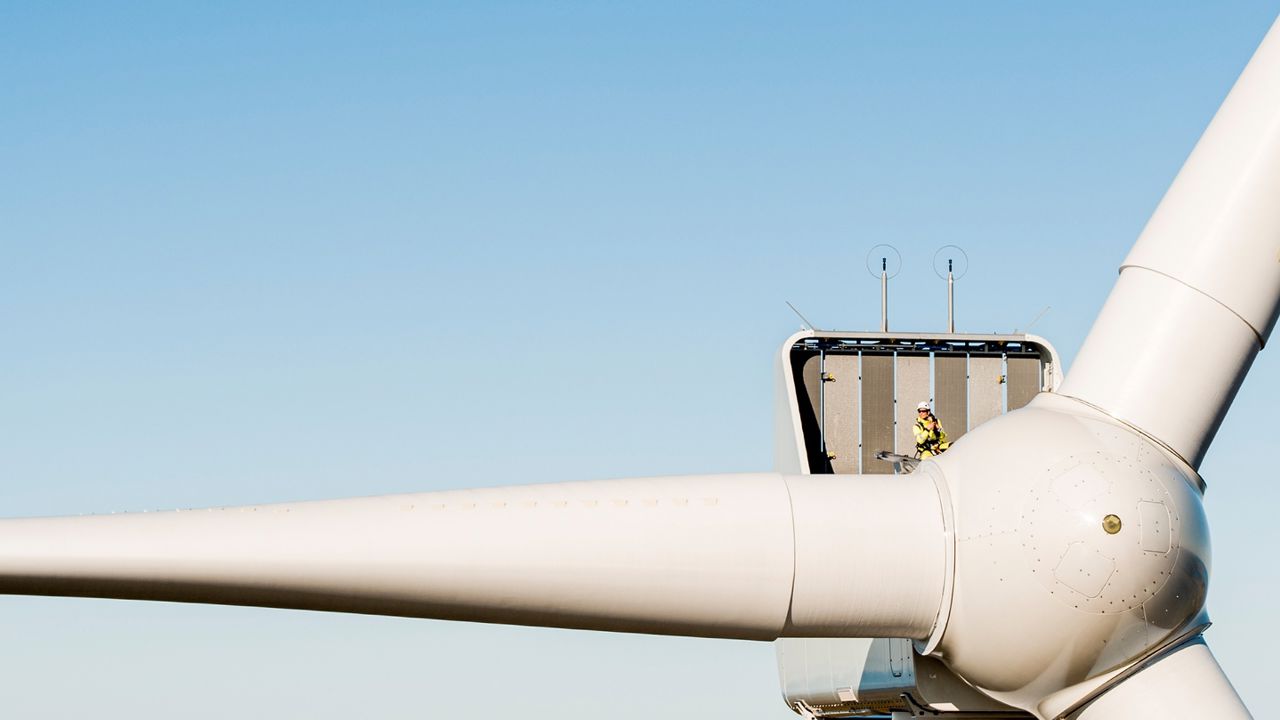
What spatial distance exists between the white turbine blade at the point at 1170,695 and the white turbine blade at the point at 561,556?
76.2 inches

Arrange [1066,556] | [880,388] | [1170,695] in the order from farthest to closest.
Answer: [880,388] < [1170,695] < [1066,556]

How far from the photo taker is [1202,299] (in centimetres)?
1627

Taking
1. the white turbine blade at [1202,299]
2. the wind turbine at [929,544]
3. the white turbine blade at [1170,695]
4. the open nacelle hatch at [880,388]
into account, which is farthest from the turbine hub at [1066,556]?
the open nacelle hatch at [880,388]

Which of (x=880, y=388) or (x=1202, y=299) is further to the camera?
(x=880, y=388)

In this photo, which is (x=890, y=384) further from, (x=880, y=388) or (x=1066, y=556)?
(x=1066, y=556)

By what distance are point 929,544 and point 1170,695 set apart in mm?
2725

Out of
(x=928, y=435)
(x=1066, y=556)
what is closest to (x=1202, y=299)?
(x=1066, y=556)

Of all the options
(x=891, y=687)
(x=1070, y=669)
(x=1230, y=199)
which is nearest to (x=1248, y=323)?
(x=1230, y=199)

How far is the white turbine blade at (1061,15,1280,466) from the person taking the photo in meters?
16.2

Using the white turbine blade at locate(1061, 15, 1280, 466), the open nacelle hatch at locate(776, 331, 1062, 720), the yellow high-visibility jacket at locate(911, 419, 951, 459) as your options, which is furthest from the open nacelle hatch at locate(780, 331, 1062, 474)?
the white turbine blade at locate(1061, 15, 1280, 466)

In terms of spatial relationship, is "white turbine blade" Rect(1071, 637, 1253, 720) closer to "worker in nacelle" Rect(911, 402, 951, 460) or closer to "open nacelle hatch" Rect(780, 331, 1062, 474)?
"worker in nacelle" Rect(911, 402, 951, 460)

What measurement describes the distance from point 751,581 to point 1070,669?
3.08 meters

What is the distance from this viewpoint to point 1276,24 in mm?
16906

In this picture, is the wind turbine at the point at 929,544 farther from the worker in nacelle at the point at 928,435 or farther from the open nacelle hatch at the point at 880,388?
the open nacelle hatch at the point at 880,388
